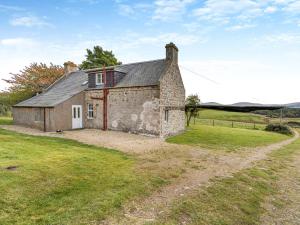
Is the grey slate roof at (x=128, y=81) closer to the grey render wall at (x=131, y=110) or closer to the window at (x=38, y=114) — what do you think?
the window at (x=38, y=114)

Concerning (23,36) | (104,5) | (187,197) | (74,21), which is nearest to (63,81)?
(23,36)

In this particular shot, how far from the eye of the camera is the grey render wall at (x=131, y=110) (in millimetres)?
19984

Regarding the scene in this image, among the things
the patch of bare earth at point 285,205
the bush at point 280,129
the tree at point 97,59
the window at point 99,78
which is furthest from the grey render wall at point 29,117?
the bush at point 280,129

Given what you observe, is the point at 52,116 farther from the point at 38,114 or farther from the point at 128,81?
the point at 128,81

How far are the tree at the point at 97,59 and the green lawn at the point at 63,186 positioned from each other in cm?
3384

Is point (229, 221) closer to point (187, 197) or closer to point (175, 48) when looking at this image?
point (187, 197)

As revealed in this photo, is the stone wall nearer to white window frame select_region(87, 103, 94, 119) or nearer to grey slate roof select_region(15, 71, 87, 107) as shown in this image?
white window frame select_region(87, 103, 94, 119)

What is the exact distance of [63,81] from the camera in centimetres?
3056

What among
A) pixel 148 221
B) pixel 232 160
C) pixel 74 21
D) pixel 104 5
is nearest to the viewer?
pixel 148 221

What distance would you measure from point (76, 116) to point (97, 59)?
22.6m

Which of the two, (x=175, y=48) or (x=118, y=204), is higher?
(x=175, y=48)

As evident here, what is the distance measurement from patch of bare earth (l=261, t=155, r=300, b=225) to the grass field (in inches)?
2.2

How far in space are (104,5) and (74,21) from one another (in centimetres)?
455

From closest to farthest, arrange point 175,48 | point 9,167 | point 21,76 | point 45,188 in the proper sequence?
1. point 45,188
2. point 9,167
3. point 175,48
4. point 21,76
